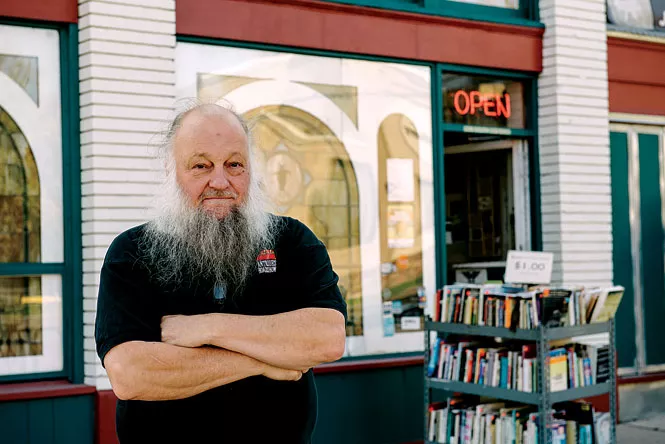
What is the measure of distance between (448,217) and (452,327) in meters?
3.13

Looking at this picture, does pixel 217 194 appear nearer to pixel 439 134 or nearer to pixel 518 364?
pixel 518 364

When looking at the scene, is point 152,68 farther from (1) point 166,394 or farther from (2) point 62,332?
(1) point 166,394

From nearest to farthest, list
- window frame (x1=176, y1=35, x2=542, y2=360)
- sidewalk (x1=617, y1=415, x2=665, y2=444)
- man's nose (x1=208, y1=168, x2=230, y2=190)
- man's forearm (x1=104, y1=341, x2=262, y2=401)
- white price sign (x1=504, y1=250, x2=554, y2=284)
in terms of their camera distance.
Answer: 1. man's forearm (x1=104, y1=341, x2=262, y2=401)
2. man's nose (x1=208, y1=168, x2=230, y2=190)
3. white price sign (x1=504, y1=250, x2=554, y2=284)
4. window frame (x1=176, y1=35, x2=542, y2=360)
5. sidewalk (x1=617, y1=415, x2=665, y2=444)

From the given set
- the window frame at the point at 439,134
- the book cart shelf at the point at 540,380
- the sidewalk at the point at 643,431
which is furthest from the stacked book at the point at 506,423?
the sidewalk at the point at 643,431

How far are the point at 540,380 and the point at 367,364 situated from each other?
71.2 inches

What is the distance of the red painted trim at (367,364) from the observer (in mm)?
7066

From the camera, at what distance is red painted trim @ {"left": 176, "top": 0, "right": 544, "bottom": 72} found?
677 centimetres

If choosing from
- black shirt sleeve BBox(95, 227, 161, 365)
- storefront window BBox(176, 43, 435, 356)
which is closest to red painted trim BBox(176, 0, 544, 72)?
storefront window BBox(176, 43, 435, 356)

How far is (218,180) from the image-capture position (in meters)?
2.55

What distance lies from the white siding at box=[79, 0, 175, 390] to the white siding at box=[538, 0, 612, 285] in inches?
148

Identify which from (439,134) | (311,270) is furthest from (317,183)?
(311,270)

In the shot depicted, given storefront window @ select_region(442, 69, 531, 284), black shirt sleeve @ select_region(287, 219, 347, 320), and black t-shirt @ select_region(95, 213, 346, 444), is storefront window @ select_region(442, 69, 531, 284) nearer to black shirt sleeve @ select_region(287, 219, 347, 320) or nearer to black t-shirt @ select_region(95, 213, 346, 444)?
black shirt sleeve @ select_region(287, 219, 347, 320)

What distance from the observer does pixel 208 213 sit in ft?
8.55

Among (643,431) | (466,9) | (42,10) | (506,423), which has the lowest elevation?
(643,431)
